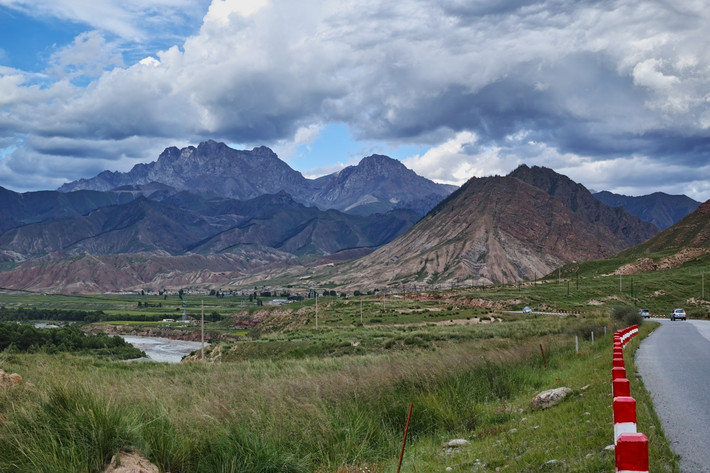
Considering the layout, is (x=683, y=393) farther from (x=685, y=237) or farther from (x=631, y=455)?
(x=685, y=237)

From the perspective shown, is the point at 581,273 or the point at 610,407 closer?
the point at 610,407

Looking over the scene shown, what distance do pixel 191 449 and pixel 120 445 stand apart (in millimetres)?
1236

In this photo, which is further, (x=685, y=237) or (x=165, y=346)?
(x=685, y=237)

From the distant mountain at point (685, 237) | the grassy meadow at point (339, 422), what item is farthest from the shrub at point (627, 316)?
the distant mountain at point (685, 237)

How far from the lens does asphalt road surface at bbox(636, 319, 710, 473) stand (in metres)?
8.20

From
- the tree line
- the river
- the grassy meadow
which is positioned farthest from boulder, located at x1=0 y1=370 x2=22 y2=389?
the river

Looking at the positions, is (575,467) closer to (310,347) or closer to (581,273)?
(310,347)

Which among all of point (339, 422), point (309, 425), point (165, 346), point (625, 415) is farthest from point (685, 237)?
point (625, 415)

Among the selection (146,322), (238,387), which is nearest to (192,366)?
(238,387)

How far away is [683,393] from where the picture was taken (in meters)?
12.8

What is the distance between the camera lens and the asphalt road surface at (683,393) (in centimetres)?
820

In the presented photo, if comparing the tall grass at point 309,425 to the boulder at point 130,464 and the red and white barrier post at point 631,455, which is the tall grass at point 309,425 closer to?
the boulder at point 130,464

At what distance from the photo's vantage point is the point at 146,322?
166m

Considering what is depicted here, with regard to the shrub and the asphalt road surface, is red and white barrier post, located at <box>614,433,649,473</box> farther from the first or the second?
the shrub
